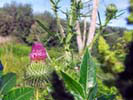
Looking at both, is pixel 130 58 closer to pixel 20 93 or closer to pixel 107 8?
pixel 20 93

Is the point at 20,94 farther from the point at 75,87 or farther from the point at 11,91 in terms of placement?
the point at 75,87

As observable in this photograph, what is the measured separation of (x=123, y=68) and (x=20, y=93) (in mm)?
360

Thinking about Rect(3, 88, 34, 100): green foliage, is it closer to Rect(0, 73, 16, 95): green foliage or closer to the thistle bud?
Rect(0, 73, 16, 95): green foliage

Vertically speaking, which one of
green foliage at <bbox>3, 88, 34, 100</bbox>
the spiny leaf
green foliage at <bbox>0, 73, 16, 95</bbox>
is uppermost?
the spiny leaf

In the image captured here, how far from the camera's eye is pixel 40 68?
2057 millimetres

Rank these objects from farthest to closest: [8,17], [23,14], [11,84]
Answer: [23,14] < [8,17] < [11,84]

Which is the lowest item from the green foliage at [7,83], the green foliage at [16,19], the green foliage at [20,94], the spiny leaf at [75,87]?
the green foliage at [16,19]

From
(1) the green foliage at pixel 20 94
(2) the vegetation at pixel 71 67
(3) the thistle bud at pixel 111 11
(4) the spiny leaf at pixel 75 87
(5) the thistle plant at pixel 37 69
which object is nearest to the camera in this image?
(2) the vegetation at pixel 71 67

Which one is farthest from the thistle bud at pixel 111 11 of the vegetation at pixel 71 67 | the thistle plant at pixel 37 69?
the thistle plant at pixel 37 69

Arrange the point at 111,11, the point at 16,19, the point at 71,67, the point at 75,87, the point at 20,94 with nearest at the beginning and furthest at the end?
the point at 75,87 < the point at 20,94 < the point at 71,67 < the point at 111,11 < the point at 16,19

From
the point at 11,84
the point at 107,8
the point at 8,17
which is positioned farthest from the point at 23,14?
the point at 11,84

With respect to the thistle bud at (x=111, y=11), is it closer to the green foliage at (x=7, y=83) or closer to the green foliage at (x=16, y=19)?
the green foliage at (x=7, y=83)

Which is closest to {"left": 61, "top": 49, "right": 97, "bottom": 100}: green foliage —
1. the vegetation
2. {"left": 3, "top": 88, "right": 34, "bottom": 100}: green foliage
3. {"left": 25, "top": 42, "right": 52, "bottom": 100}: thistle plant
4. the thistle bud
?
the vegetation

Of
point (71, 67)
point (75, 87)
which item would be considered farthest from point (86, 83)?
point (71, 67)
